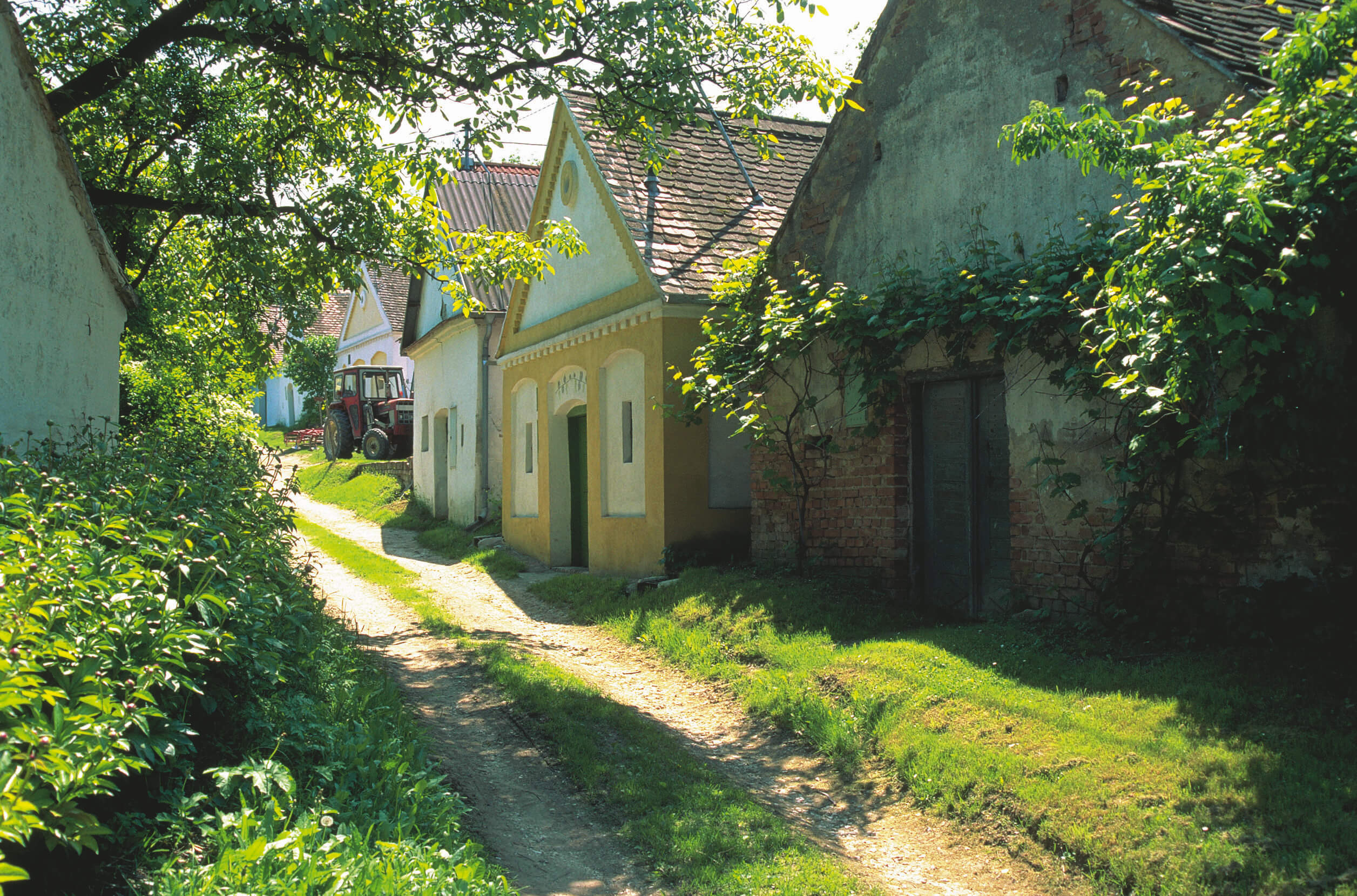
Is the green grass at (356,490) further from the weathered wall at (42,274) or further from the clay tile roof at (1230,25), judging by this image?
the clay tile roof at (1230,25)

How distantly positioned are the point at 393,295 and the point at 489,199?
49.8 feet

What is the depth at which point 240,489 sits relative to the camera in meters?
6.34

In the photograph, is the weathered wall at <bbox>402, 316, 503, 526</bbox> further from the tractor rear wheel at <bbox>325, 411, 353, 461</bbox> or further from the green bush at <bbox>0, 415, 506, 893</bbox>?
the green bush at <bbox>0, 415, 506, 893</bbox>

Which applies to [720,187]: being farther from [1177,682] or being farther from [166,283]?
[1177,682]

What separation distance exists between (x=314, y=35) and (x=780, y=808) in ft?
19.7

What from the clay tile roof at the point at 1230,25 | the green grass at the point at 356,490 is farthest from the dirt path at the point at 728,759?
the green grass at the point at 356,490

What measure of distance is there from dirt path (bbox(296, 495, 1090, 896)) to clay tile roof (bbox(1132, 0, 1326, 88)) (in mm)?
4959

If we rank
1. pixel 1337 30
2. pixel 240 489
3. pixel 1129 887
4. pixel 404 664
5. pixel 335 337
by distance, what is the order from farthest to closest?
pixel 335 337, pixel 404 664, pixel 240 489, pixel 1337 30, pixel 1129 887

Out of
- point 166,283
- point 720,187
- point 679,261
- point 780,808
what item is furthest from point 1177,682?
point 166,283

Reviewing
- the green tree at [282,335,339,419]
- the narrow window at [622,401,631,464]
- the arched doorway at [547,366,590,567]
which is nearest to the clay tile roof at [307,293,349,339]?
the green tree at [282,335,339,419]

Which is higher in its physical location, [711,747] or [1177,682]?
[1177,682]

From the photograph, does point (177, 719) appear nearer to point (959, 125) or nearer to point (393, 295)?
point (959, 125)

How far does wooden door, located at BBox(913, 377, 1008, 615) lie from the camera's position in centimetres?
799

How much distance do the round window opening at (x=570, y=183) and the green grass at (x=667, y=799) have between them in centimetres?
784
